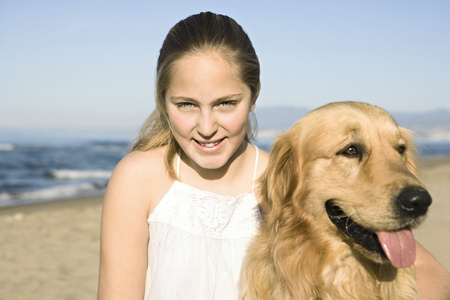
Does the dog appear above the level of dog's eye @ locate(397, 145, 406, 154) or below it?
below

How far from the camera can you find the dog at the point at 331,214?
8.07 feet

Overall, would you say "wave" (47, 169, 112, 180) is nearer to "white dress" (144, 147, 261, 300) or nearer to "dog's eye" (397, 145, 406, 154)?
"white dress" (144, 147, 261, 300)

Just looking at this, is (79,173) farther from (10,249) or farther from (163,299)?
(163,299)

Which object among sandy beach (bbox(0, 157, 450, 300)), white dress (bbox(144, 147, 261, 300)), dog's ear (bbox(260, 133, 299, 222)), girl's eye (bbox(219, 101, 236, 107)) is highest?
girl's eye (bbox(219, 101, 236, 107))

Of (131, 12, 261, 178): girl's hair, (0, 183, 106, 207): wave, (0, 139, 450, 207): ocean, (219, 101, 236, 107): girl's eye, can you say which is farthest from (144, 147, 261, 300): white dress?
(0, 183, 106, 207): wave

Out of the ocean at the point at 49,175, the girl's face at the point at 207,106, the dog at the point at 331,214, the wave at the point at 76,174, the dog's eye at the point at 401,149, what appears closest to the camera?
the dog at the point at 331,214

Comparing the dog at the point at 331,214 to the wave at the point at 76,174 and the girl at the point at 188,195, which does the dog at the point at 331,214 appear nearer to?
the girl at the point at 188,195

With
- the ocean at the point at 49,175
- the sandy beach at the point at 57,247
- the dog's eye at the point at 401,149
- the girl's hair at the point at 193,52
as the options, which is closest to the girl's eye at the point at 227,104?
the girl's hair at the point at 193,52

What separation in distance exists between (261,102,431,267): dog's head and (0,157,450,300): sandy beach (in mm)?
1442

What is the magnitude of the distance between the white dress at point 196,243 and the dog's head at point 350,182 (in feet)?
1.08

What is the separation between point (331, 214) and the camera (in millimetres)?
2537

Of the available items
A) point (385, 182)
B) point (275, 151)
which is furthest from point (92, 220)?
point (385, 182)

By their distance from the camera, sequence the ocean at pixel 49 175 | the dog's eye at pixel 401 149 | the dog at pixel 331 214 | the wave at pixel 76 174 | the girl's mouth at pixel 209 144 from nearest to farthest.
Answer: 1. the dog at pixel 331 214
2. the dog's eye at pixel 401 149
3. the girl's mouth at pixel 209 144
4. the ocean at pixel 49 175
5. the wave at pixel 76 174

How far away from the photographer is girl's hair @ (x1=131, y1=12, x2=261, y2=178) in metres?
2.89
